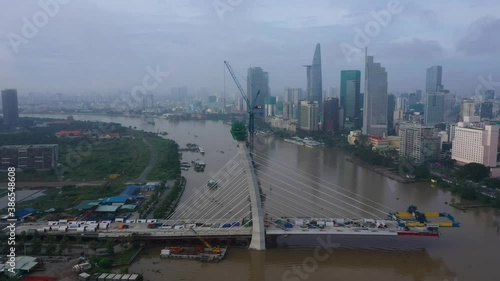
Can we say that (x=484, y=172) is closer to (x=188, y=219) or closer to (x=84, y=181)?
(x=188, y=219)

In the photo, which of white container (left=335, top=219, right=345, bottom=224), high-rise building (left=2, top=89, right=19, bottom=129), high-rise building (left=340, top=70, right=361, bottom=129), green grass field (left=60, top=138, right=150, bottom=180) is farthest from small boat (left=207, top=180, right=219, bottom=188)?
high-rise building (left=2, top=89, right=19, bottom=129)

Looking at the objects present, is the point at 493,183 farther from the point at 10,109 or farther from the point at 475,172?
the point at 10,109

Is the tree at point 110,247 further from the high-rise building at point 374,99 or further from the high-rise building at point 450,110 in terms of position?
the high-rise building at point 450,110

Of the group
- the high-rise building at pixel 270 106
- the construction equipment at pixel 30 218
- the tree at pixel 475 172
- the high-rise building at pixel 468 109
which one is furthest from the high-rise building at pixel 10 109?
the high-rise building at pixel 468 109

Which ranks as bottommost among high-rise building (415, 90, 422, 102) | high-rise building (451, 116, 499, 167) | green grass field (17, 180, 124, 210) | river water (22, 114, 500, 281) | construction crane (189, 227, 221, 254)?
river water (22, 114, 500, 281)

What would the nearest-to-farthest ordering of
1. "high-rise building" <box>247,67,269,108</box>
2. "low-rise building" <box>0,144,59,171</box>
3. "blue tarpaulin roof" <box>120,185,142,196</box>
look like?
"blue tarpaulin roof" <box>120,185,142,196</box> → "low-rise building" <box>0,144,59,171</box> → "high-rise building" <box>247,67,269,108</box>

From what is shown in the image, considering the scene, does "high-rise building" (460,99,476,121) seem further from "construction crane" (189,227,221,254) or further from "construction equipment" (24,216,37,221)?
"construction equipment" (24,216,37,221)
